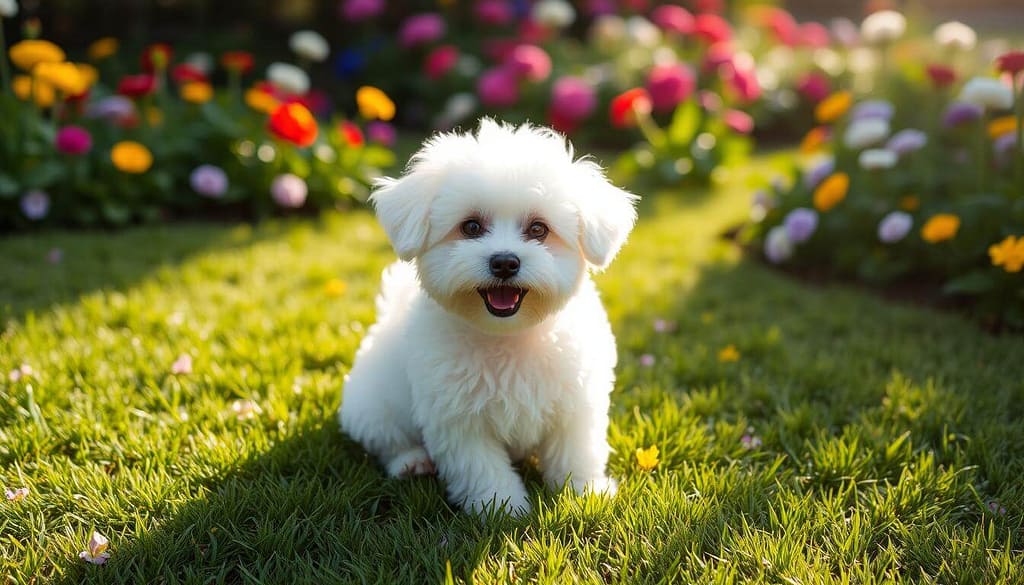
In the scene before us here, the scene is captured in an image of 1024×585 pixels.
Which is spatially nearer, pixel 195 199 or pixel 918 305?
pixel 918 305

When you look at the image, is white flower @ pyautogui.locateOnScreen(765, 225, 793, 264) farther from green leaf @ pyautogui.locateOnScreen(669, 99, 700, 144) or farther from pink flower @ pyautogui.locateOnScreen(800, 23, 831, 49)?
pink flower @ pyautogui.locateOnScreen(800, 23, 831, 49)

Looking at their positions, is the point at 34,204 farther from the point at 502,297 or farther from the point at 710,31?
the point at 710,31

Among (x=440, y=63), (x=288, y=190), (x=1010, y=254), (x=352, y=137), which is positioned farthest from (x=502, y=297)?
(x=440, y=63)

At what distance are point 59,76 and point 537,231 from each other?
386 cm

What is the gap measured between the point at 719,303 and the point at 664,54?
528 centimetres

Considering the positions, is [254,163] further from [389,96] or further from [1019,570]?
[1019,570]

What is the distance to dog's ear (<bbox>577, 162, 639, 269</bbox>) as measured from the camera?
239cm

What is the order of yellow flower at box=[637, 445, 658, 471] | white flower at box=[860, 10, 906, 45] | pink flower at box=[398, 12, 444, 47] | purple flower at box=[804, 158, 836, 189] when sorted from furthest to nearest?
1. pink flower at box=[398, 12, 444, 47]
2. white flower at box=[860, 10, 906, 45]
3. purple flower at box=[804, 158, 836, 189]
4. yellow flower at box=[637, 445, 658, 471]

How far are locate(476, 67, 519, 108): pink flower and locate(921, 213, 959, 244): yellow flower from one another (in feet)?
15.7

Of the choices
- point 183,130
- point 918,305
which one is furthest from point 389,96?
point 918,305

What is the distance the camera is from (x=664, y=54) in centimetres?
888

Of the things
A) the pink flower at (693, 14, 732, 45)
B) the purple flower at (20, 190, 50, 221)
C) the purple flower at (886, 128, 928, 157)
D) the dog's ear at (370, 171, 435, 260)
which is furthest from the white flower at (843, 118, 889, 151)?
the purple flower at (20, 190, 50, 221)

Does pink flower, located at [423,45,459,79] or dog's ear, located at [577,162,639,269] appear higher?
dog's ear, located at [577,162,639,269]

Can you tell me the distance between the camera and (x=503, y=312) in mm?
2324
